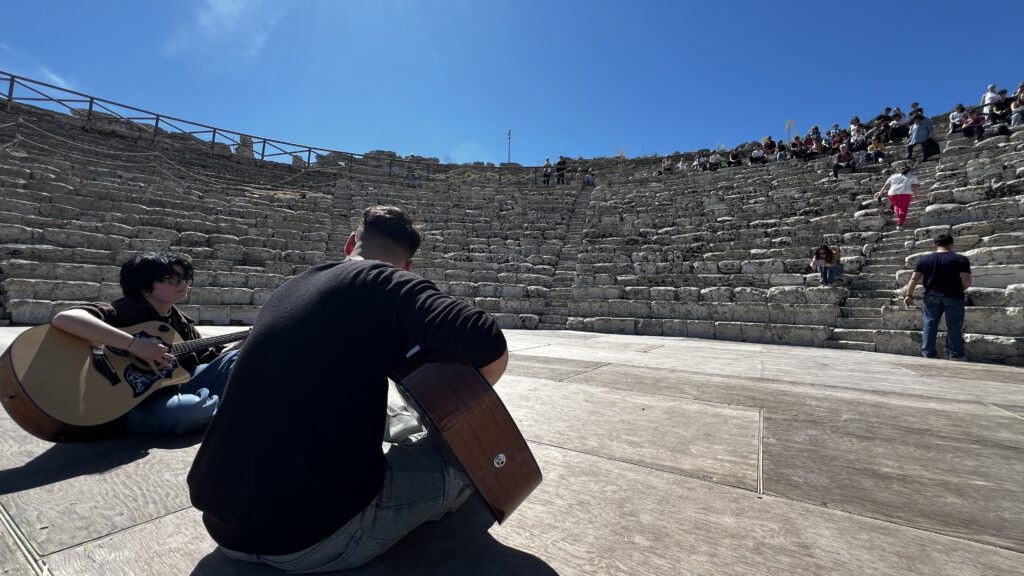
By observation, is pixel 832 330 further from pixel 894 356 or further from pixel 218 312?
pixel 218 312

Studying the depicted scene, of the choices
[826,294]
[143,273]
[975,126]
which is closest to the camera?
[143,273]

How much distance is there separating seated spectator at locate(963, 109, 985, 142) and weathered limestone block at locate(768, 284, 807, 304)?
8761 millimetres

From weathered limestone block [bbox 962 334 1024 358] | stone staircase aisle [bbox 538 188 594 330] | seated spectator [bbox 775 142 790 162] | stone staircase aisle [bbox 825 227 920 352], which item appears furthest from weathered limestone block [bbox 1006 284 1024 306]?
seated spectator [bbox 775 142 790 162]

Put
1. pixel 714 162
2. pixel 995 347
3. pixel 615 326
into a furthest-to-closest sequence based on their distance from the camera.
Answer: pixel 714 162
pixel 615 326
pixel 995 347

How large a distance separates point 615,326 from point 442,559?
7.63 m

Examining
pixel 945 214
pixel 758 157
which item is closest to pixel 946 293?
pixel 945 214

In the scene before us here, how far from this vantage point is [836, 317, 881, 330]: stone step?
21.8 ft

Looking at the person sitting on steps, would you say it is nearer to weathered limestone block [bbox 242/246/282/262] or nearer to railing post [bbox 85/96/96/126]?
weathered limestone block [bbox 242/246/282/262]

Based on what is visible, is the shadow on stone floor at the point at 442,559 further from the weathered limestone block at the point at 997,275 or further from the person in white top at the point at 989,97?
the person in white top at the point at 989,97

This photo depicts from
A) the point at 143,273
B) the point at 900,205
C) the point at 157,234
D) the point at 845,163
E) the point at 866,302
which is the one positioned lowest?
the point at 143,273

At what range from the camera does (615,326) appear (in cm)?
854

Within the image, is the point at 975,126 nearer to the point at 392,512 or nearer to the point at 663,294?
the point at 663,294

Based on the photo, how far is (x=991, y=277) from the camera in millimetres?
5863

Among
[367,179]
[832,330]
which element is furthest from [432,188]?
[832,330]
